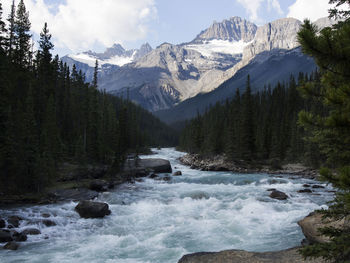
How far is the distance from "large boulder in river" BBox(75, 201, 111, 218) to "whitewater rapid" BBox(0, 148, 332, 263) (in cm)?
49

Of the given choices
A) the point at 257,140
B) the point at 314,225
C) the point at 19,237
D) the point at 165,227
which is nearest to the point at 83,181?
the point at 19,237

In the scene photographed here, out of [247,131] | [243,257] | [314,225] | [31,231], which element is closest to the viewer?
[243,257]

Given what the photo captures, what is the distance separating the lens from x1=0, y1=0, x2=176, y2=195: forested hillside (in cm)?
2142

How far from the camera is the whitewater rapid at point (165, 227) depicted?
11680mm

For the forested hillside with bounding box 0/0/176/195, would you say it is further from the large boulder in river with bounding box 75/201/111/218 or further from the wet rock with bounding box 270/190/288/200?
the wet rock with bounding box 270/190/288/200

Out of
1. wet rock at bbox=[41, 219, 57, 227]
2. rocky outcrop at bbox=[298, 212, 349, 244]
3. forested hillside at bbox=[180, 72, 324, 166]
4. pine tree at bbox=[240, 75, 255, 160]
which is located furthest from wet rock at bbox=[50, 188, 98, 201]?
pine tree at bbox=[240, 75, 255, 160]

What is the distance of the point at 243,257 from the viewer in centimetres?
884

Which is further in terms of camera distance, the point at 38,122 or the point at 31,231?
the point at 38,122

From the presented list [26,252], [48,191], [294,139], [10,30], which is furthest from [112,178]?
[294,139]

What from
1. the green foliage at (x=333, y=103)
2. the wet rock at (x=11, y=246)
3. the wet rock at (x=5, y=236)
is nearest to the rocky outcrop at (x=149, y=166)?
the wet rock at (x=5, y=236)

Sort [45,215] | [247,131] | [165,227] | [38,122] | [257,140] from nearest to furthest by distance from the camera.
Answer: [165,227] → [45,215] → [38,122] → [247,131] → [257,140]

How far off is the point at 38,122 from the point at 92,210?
20132 mm

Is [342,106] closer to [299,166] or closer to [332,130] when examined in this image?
[332,130]

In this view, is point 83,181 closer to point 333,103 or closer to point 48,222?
point 48,222
